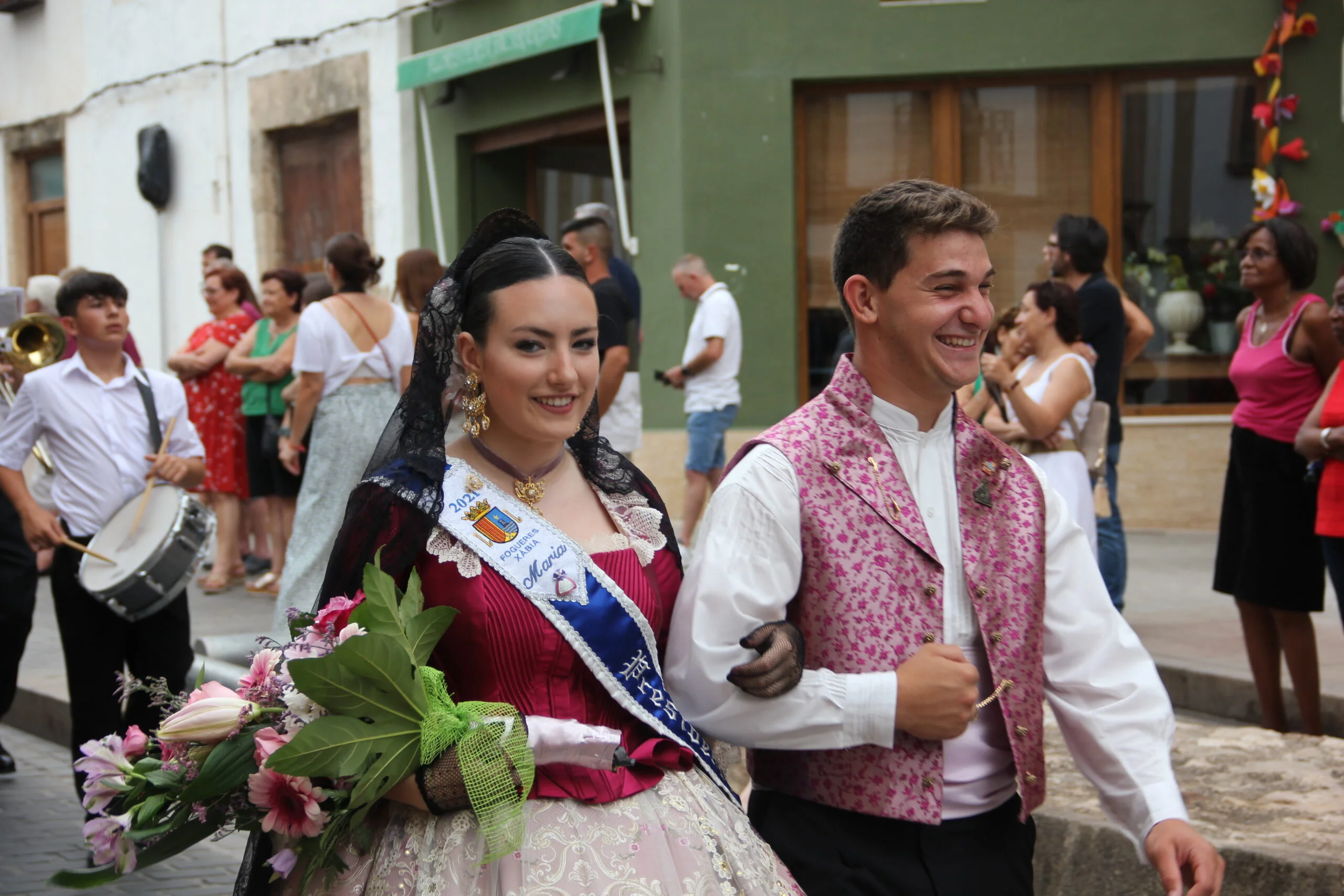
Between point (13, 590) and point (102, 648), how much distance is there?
0.58 m

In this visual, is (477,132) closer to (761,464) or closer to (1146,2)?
(1146,2)

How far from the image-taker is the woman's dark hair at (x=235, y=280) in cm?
1058

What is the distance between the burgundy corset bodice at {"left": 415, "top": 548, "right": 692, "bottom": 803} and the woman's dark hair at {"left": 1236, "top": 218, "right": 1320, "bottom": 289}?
165 inches

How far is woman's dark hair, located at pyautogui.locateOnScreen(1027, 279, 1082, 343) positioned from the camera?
Result: 6.43 m

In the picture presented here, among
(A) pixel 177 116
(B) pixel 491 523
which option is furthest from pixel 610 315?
(A) pixel 177 116

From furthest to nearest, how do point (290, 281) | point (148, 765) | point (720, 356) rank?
1. point (720, 356)
2. point (290, 281)
3. point (148, 765)

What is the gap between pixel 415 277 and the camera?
787 centimetres

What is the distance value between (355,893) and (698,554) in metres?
0.77

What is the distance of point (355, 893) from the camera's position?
2389mm

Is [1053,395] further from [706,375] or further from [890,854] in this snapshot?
[706,375]

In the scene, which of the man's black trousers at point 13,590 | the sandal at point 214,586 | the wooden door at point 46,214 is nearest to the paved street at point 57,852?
the man's black trousers at point 13,590

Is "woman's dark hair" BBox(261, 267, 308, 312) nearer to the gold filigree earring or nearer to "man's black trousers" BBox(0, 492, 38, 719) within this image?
"man's black trousers" BBox(0, 492, 38, 719)

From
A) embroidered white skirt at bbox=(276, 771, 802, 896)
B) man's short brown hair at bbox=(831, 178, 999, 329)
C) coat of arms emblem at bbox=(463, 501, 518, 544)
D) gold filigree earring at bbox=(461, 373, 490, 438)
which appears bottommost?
embroidered white skirt at bbox=(276, 771, 802, 896)

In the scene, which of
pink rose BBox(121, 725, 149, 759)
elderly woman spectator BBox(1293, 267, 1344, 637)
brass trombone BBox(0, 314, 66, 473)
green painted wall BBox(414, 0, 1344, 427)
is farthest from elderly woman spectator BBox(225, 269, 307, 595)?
pink rose BBox(121, 725, 149, 759)
